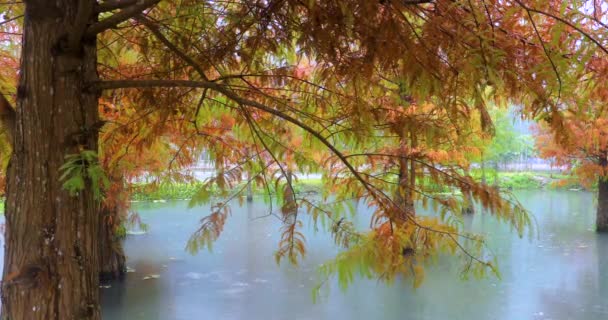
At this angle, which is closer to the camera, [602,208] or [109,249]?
[109,249]

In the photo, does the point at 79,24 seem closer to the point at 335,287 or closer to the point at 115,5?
the point at 115,5

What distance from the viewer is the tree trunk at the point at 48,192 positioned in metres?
1.18

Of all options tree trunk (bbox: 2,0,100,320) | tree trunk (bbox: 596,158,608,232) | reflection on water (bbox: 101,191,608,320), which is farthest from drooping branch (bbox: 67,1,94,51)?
tree trunk (bbox: 596,158,608,232)

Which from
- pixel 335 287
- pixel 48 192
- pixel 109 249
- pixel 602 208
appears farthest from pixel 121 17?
pixel 602 208

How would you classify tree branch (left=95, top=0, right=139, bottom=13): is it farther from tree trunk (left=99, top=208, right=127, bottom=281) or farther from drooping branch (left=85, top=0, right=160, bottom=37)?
tree trunk (left=99, top=208, right=127, bottom=281)

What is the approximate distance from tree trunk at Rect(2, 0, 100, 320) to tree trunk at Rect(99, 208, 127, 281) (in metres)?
4.30

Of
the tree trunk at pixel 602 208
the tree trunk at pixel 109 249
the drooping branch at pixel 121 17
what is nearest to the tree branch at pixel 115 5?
the drooping branch at pixel 121 17

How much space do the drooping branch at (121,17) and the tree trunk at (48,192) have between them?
50 millimetres

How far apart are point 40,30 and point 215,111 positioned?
93 centimetres

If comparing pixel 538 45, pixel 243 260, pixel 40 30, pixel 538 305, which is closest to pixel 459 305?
pixel 538 305

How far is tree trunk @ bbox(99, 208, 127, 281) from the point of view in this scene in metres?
5.39

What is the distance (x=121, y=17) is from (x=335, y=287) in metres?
4.48

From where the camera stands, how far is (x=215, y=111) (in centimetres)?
212

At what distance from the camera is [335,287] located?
17.5 feet
